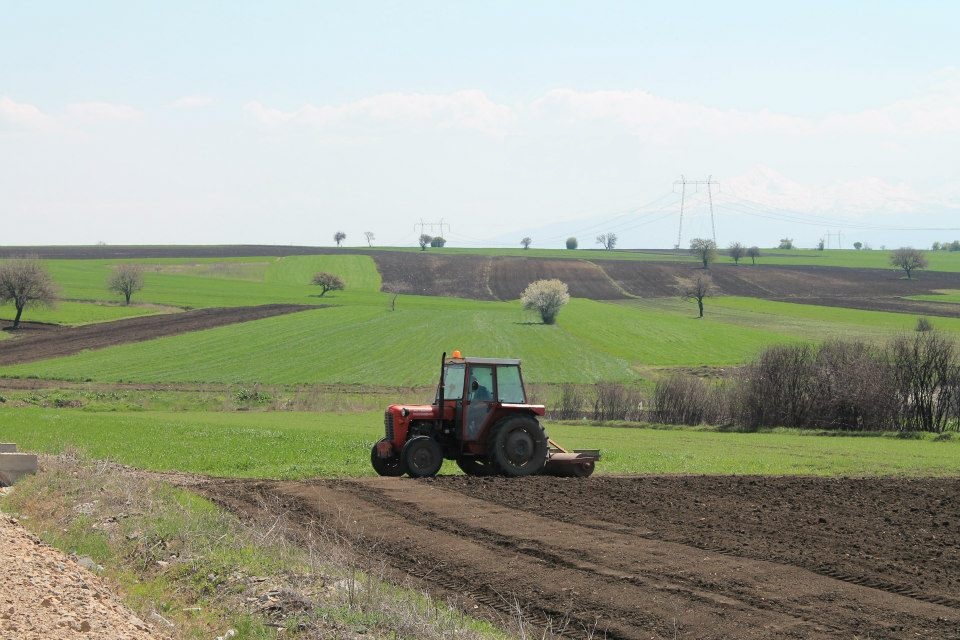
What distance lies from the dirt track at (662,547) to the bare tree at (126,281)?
7840 centimetres

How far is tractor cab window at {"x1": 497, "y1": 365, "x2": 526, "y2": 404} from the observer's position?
2045 cm

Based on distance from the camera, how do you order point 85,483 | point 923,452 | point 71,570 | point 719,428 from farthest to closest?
point 719,428
point 923,452
point 85,483
point 71,570

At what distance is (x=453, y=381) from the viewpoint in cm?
2069

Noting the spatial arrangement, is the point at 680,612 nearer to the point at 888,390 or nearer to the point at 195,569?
the point at 195,569

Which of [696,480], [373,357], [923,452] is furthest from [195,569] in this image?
[373,357]

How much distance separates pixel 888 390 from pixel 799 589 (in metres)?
36.2

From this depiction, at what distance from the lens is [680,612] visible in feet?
33.3

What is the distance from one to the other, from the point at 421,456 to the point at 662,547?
7925 millimetres

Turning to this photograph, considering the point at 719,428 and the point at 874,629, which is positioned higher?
the point at 874,629

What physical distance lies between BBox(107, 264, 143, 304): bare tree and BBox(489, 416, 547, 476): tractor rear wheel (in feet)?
262

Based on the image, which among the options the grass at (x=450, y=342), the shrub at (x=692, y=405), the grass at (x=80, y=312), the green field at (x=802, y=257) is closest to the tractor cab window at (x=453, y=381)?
the shrub at (x=692, y=405)

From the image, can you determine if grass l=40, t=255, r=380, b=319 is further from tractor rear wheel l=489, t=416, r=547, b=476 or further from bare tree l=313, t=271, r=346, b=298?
tractor rear wheel l=489, t=416, r=547, b=476

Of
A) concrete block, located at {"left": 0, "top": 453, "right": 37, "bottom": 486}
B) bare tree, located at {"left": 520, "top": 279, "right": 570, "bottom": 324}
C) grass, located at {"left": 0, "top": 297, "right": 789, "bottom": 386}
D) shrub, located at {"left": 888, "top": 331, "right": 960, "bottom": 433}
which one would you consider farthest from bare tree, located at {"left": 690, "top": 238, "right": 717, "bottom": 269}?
concrete block, located at {"left": 0, "top": 453, "right": 37, "bottom": 486}

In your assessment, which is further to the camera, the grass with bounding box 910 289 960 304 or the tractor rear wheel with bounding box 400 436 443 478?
the grass with bounding box 910 289 960 304
